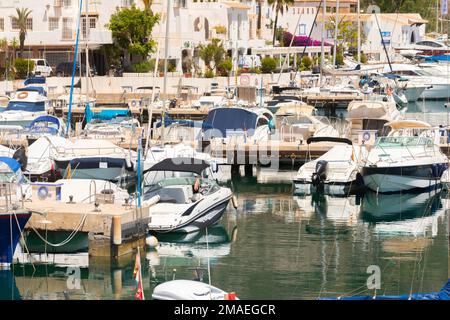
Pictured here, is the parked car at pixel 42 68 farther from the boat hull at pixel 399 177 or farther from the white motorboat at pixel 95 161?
the boat hull at pixel 399 177

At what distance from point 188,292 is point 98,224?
8.36 meters

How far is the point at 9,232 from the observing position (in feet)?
83.0

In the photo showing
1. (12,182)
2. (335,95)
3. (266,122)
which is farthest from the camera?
(335,95)

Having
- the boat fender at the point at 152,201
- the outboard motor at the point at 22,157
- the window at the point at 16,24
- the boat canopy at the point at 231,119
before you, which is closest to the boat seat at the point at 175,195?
the boat fender at the point at 152,201

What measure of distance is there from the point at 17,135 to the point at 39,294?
19.7 m

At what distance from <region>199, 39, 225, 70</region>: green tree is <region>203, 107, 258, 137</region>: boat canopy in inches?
1201

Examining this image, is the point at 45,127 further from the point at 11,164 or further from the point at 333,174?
the point at 11,164

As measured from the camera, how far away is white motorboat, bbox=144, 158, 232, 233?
29.2 meters

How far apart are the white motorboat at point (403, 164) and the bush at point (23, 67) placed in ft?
109

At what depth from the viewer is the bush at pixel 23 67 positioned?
66812 mm
